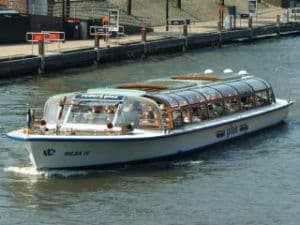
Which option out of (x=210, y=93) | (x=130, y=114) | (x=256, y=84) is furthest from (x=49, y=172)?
(x=256, y=84)

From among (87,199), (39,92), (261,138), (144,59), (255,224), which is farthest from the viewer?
(144,59)

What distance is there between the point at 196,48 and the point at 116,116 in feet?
144

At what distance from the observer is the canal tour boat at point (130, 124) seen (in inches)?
1110

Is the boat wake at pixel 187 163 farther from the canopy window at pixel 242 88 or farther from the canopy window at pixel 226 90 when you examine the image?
the canopy window at pixel 242 88

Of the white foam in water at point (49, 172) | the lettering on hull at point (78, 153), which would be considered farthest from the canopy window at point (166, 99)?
the white foam in water at point (49, 172)

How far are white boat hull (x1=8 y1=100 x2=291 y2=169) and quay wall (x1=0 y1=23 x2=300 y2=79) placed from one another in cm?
2178

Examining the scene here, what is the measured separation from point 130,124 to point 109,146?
45.3 inches

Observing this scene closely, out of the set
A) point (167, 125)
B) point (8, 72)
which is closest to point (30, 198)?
point (167, 125)

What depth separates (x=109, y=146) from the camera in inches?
1125

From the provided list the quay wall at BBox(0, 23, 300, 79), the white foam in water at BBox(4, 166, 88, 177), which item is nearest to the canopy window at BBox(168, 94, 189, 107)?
the white foam in water at BBox(4, 166, 88, 177)

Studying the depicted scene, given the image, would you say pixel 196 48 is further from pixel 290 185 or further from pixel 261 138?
pixel 290 185

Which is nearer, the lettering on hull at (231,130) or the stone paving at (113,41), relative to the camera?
the lettering on hull at (231,130)

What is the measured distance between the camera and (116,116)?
96.8 ft

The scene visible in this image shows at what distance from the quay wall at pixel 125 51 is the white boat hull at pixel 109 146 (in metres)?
21.8
